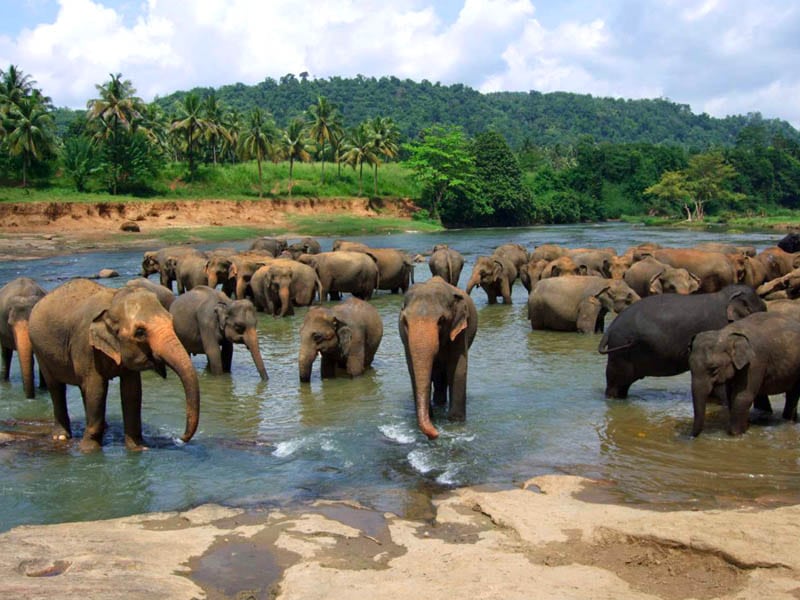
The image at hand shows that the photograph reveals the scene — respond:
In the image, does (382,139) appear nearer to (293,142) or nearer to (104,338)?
(293,142)

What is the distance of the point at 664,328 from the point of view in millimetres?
10281

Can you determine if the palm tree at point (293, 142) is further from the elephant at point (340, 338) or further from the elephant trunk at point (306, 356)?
the elephant trunk at point (306, 356)

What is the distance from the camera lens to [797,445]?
28.1 feet

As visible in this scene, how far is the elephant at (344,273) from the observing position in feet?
73.9

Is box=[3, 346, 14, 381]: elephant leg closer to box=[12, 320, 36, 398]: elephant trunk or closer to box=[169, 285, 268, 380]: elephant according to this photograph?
box=[12, 320, 36, 398]: elephant trunk

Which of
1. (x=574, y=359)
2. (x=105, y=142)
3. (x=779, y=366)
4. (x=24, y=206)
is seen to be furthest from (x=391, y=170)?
(x=779, y=366)

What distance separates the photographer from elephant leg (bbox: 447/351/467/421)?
9273 millimetres

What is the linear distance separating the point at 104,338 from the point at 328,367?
5015mm

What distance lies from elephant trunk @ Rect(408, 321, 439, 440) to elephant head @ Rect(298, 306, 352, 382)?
344 cm

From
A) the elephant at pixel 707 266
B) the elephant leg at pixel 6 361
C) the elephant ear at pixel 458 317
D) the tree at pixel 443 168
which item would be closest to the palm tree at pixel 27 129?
the tree at pixel 443 168

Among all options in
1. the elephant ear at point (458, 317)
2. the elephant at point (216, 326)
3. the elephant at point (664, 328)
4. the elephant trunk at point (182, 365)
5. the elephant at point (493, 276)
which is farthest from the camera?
the elephant at point (493, 276)

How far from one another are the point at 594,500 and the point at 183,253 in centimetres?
1971

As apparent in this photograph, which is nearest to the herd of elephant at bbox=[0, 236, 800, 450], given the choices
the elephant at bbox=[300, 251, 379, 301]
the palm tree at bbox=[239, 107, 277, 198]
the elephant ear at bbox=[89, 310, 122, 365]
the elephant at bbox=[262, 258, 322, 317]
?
the elephant ear at bbox=[89, 310, 122, 365]

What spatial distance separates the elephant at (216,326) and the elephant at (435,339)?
11.8 ft
